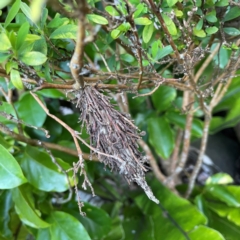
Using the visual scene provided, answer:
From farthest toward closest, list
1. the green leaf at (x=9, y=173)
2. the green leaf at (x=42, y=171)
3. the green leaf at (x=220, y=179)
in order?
1. the green leaf at (x=220, y=179)
2. the green leaf at (x=42, y=171)
3. the green leaf at (x=9, y=173)

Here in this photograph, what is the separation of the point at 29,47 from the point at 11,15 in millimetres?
41

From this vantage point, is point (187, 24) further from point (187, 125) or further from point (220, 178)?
point (220, 178)

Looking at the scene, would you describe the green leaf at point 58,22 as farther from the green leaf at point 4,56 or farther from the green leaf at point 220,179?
the green leaf at point 220,179

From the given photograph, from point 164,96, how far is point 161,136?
0.30ft

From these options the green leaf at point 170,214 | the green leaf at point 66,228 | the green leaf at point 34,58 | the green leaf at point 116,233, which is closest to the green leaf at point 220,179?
the green leaf at point 170,214

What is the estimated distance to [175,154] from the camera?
2.60ft

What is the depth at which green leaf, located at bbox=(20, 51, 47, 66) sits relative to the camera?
1.08ft

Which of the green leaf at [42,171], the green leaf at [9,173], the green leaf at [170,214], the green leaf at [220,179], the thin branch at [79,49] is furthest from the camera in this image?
the green leaf at [220,179]

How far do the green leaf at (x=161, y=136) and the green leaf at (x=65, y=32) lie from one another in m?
0.40

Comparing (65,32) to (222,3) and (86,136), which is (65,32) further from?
(86,136)

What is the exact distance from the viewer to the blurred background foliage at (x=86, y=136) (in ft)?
1.19

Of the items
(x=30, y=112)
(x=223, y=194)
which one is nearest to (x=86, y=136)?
(x=30, y=112)

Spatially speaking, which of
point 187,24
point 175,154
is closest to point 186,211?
point 175,154

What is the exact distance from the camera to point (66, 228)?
56 centimetres
